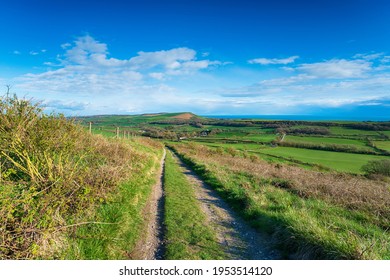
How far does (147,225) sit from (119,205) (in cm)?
162

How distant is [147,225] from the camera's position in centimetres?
764

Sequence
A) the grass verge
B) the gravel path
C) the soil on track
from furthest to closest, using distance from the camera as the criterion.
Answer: the gravel path, the soil on track, the grass verge

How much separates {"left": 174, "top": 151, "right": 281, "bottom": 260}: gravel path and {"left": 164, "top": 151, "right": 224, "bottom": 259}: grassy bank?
0.29 m

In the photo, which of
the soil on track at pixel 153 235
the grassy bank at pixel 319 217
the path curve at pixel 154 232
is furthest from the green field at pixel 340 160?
the soil on track at pixel 153 235

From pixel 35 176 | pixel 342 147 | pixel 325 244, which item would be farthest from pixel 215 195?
pixel 342 147

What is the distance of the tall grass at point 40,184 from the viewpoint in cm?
470

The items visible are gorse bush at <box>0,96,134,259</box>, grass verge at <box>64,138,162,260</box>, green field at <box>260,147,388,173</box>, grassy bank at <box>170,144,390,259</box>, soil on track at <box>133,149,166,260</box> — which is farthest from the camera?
green field at <box>260,147,388,173</box>

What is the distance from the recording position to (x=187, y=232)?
7.02 meters

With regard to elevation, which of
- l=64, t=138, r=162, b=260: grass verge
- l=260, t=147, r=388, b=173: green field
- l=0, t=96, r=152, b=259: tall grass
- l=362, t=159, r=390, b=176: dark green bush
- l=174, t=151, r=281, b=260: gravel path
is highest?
l=0, t=96, r=152, b=259: tall grass

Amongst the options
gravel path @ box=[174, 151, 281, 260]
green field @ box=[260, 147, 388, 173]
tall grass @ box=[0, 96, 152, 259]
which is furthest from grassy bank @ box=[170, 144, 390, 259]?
green field @ box=[260, 147, 388, 173]

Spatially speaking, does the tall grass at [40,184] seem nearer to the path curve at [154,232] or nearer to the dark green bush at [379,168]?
the path curve at [154,232]

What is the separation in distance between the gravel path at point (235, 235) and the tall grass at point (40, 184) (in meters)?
3.95

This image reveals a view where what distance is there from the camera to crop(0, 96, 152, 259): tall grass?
470cm

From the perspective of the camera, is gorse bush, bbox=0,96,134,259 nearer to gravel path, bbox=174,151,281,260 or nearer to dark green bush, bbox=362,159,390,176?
gravel path, bbox=174,151,281,260
